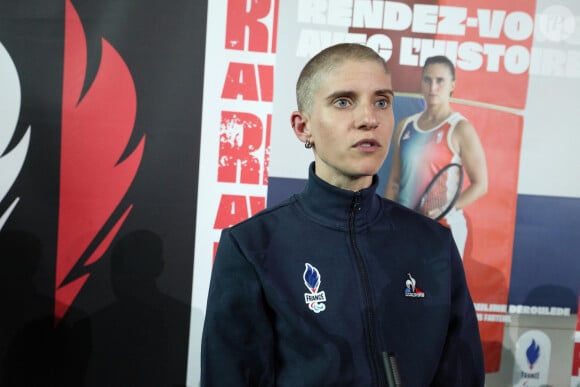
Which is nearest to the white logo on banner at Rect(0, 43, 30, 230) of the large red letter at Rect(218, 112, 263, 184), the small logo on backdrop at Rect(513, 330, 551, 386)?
the large red letter at Rect(218, 112, 263, 184)

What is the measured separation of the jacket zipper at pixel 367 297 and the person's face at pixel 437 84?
3.93ft

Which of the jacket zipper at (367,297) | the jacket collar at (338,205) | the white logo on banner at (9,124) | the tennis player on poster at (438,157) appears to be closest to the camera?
the jacket zipper at (367,297)

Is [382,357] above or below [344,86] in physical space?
below

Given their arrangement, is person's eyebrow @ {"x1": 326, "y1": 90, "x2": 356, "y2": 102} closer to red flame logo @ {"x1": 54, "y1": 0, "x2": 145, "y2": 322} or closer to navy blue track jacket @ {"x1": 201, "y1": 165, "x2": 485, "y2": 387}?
navy blue track jacket @ {"x1": 201, "y1": 165, "x2": 485, "y2": 387}

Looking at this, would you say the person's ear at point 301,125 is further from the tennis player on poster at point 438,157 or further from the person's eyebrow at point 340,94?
the tennis player on poster at point 438,157

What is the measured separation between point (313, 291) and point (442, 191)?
1.28 metres

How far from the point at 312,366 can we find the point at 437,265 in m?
0.34

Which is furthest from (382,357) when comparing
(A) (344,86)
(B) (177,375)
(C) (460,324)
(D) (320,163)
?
(B) (177,375)

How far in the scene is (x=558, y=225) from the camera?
2.26 meters

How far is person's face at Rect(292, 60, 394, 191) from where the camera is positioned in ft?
3.61

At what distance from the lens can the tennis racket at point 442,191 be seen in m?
2.24

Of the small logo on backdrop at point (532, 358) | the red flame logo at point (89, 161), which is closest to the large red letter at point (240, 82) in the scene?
the red flame logo at point (89, 161)

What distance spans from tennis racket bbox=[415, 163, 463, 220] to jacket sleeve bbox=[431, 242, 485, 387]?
1.05m

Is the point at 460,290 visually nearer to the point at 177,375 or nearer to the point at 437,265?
the point at 437,265
